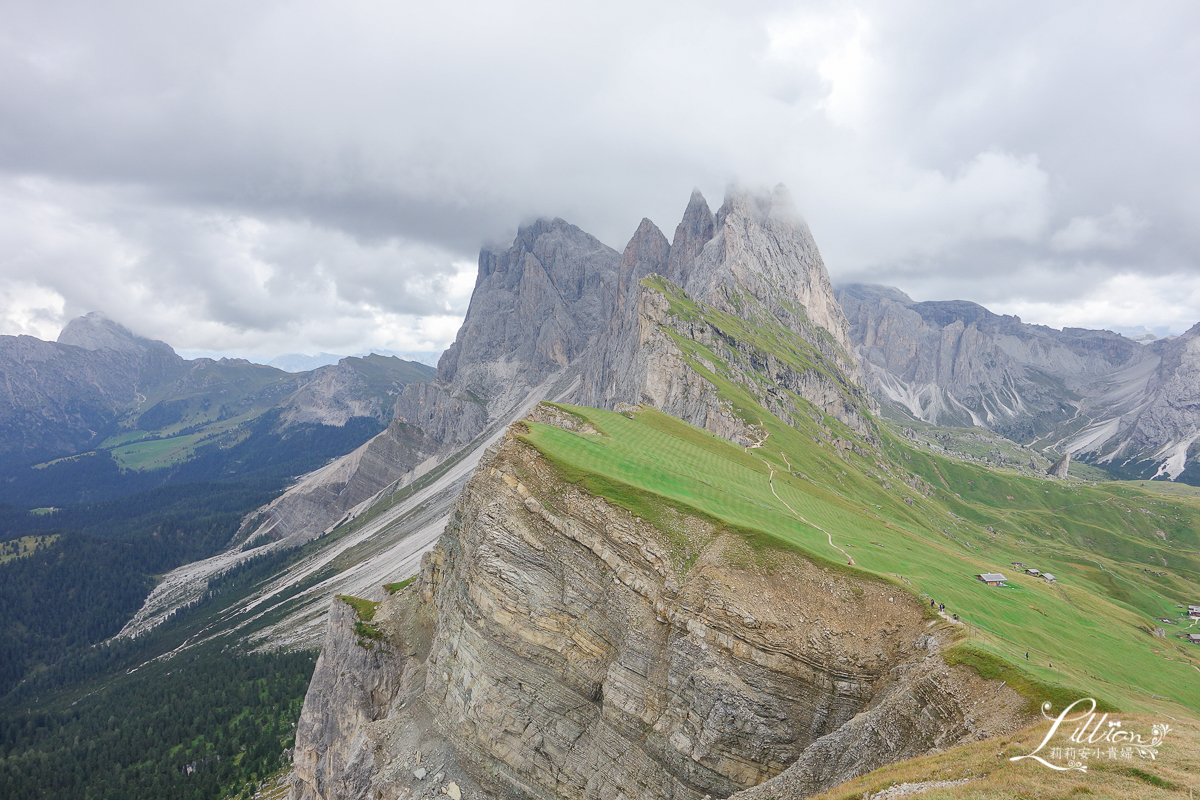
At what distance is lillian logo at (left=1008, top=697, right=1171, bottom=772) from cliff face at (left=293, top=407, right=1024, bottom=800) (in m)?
2.72

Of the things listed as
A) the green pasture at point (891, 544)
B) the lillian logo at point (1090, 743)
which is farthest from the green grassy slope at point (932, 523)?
the lillian logo at point (1090, 743)

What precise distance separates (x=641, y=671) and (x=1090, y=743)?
71.9 feet

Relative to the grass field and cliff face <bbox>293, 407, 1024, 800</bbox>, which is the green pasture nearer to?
cliff face <bbox>293, 407, 1024, 800</bbox>

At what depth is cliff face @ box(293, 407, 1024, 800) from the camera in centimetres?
2703

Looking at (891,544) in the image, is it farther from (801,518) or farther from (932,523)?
(932,523)

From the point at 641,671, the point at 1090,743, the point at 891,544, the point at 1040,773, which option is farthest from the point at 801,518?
the point at 1040,773

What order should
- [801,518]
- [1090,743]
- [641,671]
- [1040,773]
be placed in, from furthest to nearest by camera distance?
[801,518] → [641,671] → [1090,743] → [1040,773]

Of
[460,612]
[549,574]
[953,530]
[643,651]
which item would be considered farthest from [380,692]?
[953,530]

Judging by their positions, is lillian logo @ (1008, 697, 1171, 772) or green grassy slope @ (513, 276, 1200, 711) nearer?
lillian logo @ (1008, 697, 1171, 772)

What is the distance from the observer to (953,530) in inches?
4702

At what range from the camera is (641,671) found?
32906 millimetres

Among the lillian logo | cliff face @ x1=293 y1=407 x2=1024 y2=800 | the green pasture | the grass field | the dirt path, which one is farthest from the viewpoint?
the dirt path

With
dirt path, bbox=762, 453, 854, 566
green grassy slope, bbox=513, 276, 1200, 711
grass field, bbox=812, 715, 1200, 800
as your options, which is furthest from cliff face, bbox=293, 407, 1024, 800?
dirt path, bbox=762, 453, 854, 566

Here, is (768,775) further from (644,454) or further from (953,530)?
(953,530)
